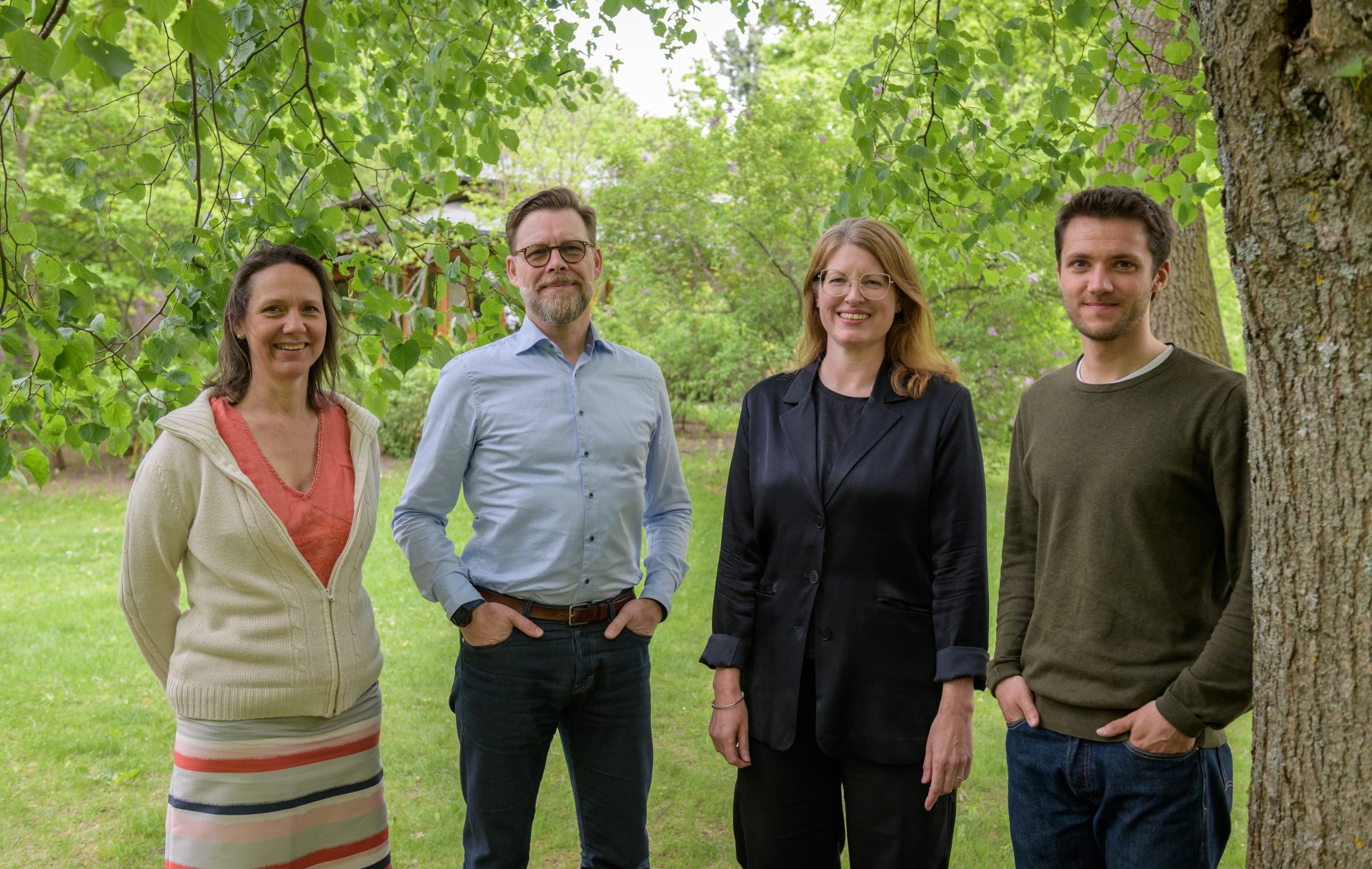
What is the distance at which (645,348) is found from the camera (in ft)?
40.9

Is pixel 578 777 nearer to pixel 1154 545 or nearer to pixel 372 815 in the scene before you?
pixel 372 815

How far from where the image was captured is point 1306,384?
192cm

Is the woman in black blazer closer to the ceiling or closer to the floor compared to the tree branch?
closer to the floor

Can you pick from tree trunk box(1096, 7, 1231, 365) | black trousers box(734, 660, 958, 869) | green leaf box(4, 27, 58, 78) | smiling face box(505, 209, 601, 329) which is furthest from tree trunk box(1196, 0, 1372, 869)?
tree trunk box(1096, 7, 1231, 365)

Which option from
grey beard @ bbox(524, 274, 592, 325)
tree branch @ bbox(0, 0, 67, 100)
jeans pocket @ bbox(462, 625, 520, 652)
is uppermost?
tree branch @ bbox(0, 0, 67, 100)

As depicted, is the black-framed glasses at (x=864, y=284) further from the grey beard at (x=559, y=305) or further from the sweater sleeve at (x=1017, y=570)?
the grey beard at (x=559, y=305)

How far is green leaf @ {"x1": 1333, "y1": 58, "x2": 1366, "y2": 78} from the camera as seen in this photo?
174 centimetres

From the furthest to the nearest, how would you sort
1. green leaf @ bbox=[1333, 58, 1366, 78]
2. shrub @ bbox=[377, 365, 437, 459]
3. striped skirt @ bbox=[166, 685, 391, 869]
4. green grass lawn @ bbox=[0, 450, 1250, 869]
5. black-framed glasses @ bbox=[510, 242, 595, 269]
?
1. shrub @ bbox=[377, 365, 437, 459]
2. green grass lawn @ bbox=[0, 450, 1250, 869]
3. black-framed glasses @ bbox=[510, 242, 595, 269]
4. striped skirt @ bbox=[166, 685, 391, 869]
5. green leaf @ bbox=[1333, 58, 1366, 78]

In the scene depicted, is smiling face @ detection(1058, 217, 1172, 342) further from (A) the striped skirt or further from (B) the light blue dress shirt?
(A) the striped skirt

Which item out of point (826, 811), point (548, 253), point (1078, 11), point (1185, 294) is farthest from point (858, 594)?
point (1185, 294)

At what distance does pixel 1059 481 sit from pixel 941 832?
959 mm

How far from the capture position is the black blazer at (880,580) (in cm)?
269

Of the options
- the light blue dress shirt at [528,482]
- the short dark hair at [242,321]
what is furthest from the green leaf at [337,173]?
the light blue dress shirt at [528,482]

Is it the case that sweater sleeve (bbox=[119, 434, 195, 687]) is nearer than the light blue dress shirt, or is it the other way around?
sweater sleeve (bbox=[119, 434, 195, 687])
